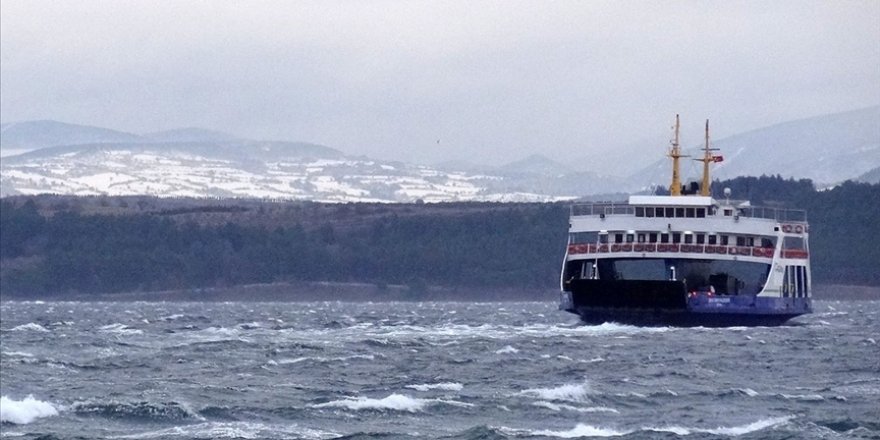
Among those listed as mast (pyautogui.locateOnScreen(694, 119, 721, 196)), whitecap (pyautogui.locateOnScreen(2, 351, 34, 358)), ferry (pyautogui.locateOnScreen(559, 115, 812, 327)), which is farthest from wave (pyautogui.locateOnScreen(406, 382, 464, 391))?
mast (pyautogui.locateOnScreen(694, 119, 721, 196))

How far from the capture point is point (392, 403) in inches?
1625

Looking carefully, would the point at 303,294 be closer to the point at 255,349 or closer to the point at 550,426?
the point at 255,349

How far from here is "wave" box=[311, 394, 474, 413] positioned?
4075cm

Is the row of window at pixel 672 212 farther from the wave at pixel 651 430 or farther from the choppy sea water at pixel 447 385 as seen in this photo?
the wave at pixel 651 430

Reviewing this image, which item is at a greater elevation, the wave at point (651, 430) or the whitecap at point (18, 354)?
the whitecap at point (18, 354)

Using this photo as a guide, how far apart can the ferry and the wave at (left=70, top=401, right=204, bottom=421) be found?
40076mm

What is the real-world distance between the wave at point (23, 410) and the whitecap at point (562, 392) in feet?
34.7

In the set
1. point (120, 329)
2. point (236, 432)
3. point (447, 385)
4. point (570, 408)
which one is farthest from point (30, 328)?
point (236, 432)

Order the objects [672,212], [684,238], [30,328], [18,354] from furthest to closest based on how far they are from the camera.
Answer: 1. [30,328]
2. [672,212]
3. [684,238]
4. [18,354]

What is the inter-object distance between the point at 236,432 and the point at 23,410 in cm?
551

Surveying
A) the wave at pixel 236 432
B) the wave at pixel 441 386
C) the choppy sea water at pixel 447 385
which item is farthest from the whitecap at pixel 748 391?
the wave at pixel 236 432

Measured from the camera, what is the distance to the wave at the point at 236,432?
119ft

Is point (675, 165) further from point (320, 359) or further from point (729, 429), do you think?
point (729, 429)

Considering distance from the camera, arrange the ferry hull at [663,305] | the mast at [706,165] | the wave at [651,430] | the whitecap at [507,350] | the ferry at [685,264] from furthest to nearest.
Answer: the mast at [706,165] → the ferry at [685,264] → the ferry hull at [663,305] → the whitecap at [507,350] → the wave at [651,430]
